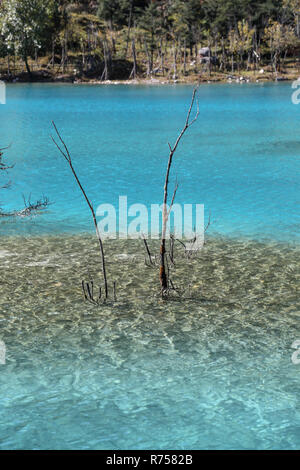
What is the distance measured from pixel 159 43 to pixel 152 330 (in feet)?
561

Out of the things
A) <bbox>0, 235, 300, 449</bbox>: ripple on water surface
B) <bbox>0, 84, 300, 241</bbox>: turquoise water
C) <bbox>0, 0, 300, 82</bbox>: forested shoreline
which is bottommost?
<bbox>0, 235, 300, 449</bbox>: ripple on water surface

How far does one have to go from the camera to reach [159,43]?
581ft

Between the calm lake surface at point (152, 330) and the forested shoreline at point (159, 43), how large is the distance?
125746mm

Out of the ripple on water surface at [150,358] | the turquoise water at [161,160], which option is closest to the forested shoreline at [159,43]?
the turquoise water at [161,160]

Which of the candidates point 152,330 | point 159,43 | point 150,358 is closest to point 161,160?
point 152,330

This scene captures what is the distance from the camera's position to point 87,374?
14.4 m

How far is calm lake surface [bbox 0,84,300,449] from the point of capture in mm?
12500

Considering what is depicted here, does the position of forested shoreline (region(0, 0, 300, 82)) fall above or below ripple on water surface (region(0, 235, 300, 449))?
above

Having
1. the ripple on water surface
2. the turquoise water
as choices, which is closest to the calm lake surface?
the ripple on water surface

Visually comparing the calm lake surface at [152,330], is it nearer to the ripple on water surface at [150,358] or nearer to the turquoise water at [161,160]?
the ripple on water surface at [150,358]

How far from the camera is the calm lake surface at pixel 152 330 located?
1250cm

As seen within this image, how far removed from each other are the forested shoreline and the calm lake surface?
125746 millimetres

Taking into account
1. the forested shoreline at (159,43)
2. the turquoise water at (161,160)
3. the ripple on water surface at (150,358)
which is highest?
the forested shoreline at (159,43)

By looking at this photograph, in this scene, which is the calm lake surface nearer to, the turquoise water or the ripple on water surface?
the ripple on water surface
